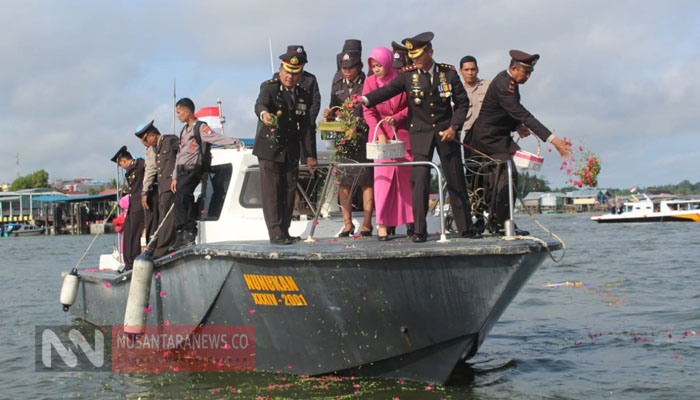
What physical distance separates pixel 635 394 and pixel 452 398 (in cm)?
155

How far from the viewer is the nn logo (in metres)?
8.33

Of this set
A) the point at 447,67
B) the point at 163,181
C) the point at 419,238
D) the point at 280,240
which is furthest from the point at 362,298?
the point at 163,181

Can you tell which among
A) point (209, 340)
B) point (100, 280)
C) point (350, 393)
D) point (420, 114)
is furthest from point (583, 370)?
point (100, 280)

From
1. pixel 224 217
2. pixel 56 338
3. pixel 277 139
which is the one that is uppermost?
pixel 277 139

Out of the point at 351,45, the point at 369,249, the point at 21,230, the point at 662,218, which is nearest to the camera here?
the point at 369,249

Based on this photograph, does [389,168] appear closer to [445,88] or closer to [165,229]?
[445,88]

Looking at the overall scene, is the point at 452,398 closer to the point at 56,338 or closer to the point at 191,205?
the point at 191,205

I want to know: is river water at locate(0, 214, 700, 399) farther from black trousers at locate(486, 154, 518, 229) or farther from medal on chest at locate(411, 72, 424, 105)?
medal on chest at locate(411, 72, 424, 105)

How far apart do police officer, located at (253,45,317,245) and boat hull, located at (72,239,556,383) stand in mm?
469

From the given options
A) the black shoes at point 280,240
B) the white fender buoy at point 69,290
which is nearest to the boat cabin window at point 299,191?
the black shoes at point 280,240

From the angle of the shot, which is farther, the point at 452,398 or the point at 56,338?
the point at 56,338

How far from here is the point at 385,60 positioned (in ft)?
21.4

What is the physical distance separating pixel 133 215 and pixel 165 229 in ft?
3.92

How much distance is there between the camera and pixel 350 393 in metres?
6.04
